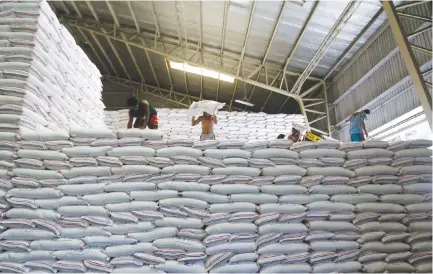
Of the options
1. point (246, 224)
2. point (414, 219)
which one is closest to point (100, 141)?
point (246, 224)

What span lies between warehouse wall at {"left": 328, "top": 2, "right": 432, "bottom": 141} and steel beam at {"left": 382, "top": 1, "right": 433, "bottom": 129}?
2845 mm

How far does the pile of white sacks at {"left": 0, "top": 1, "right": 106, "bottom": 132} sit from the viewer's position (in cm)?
348

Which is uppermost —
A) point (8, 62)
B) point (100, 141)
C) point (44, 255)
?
point (8, 62)

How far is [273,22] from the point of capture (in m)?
7.95

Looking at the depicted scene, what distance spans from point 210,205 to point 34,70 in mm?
2346

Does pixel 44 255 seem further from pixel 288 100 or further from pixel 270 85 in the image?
pixel 288 100

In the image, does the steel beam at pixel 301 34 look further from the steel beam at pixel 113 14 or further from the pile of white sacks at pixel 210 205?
the steel beam at pixel 113 14

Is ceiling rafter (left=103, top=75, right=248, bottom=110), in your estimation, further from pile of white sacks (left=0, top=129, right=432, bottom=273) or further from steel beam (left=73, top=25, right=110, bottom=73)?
pile of white sacks (left=0, top=129, right=432, bottom=273)

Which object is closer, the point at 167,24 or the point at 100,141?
the point at 100,141

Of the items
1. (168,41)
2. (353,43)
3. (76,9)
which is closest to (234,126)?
(353,43)

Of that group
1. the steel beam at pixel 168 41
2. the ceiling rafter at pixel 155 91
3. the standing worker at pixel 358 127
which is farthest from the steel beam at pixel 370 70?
the ceiling rafter at pixel 155 91

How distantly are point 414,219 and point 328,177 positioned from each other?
83cm

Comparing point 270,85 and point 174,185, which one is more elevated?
point 270,85

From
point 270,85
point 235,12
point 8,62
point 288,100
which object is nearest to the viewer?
point 8,62
